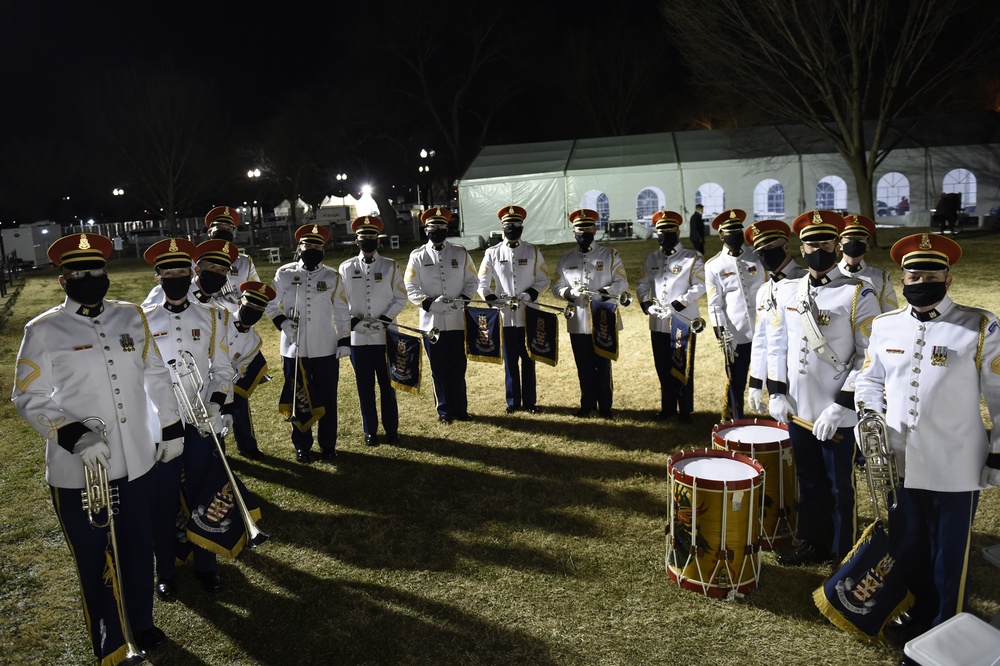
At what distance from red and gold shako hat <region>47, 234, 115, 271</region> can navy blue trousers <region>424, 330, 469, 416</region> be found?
475 cm

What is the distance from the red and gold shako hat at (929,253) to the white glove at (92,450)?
448 cm

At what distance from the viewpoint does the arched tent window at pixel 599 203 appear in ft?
106

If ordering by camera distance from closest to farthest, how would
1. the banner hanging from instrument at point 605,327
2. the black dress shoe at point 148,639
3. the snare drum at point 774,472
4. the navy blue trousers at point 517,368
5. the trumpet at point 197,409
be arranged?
the black dress shoe at point 148,639 < the trumpet at point 197,409 < the snare drum at point 774,472 < the banner hanging from instrument at point 605,327 < the navy blue trousers at point 517,368

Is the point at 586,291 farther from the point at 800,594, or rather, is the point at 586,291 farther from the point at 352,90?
the point at 352,90

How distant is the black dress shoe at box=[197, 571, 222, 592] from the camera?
554 centimetres

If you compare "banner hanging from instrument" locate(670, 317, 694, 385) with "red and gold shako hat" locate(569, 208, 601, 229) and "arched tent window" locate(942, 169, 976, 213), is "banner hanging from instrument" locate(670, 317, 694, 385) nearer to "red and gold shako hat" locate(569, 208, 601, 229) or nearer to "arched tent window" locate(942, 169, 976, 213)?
"red and gold shako hat" locate(569, 208, 601, 229)

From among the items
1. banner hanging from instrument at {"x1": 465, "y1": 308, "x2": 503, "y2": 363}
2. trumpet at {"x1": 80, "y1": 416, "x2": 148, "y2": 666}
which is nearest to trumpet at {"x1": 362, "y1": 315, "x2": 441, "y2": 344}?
banner hanging from instrument at {"x1": 465, "y1": 308, "x2": 503, "y2": 363}

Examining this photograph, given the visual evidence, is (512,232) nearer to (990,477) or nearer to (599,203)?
(990,477)

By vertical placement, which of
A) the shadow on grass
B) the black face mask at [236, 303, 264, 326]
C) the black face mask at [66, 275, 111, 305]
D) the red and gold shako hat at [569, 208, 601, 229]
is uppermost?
the red and gold shako hat at [569, 208, 601, 229]

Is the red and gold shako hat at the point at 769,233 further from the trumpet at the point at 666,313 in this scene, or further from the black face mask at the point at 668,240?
the black face mask at the point at 668,240

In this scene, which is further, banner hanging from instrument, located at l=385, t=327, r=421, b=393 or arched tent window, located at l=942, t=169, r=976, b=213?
arched tent window, located at l=942, t=169, r=976, b=213

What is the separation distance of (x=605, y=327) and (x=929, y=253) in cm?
489

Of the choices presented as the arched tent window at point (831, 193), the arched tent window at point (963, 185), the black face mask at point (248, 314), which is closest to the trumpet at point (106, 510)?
the black face mask at point (248, 314)

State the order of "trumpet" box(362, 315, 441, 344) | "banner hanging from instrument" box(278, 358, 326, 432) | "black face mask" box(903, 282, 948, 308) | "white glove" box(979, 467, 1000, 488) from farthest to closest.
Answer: "trumpet" box(362, 315, 441, 344)
"banner hanging from instrument" box(278, 358, 326, 432)
"black face mask" box(903, 282, 948, 308)
"white glove" box(979, 467, 1000, 488)
